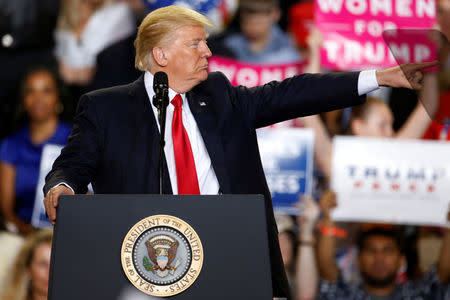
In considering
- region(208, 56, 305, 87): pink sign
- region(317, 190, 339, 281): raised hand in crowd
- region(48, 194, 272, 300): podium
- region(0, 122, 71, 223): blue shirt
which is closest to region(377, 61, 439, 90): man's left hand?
region(48, 194, 272, 300): podium

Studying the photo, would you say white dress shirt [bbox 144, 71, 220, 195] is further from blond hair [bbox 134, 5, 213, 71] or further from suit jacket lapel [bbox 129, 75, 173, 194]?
blond hair [bbox 134, 5, 213, 71]

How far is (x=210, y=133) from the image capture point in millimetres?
2174

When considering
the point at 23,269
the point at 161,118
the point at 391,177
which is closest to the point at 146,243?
the point at 161,118

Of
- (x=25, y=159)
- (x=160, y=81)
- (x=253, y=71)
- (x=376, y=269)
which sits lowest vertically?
(x=376, y=269)

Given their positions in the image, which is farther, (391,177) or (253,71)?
(253,71)

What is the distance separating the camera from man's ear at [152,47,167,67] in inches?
89.6

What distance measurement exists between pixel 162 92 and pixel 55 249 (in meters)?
0.52

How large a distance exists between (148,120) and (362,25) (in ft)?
9.46

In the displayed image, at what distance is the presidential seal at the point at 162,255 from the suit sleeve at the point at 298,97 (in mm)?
644

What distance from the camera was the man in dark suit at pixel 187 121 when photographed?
2115 mm

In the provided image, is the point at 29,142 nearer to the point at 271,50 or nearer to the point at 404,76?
the point at 271,50

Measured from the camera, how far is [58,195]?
1.87m

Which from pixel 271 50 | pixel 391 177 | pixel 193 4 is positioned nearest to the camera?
pixel 391 177

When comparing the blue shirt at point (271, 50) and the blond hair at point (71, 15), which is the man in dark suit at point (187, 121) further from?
the blond hair at point (71, 15)
